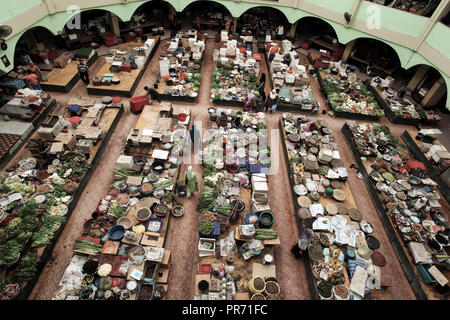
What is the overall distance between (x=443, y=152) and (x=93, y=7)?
21336mm

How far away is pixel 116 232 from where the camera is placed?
830 centimetres

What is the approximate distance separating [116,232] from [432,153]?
579 inches

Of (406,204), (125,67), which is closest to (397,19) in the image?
(406,204)

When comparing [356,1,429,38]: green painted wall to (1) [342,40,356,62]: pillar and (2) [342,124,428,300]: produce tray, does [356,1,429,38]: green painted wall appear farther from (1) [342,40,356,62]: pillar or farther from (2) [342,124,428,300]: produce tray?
(2) [342,124,428,300]: produce tray

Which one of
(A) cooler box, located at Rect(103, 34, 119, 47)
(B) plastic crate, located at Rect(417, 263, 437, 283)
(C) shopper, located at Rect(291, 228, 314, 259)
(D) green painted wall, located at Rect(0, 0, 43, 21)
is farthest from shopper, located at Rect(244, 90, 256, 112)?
(D) green painted wall, located at Rect(0, 0, 43, 21)

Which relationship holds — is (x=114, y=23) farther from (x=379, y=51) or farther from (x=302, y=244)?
(x=379, y=51)

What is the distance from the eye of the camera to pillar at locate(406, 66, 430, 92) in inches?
639

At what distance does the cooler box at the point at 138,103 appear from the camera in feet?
42.7

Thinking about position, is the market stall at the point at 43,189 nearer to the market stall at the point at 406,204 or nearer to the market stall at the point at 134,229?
the market stall at the point at 134,229

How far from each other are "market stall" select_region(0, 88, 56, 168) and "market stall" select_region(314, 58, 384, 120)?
1588 cm

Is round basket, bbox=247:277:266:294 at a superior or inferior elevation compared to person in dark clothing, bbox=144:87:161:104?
inferior

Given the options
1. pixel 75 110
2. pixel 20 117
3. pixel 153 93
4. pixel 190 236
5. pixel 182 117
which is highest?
pixel 153 93

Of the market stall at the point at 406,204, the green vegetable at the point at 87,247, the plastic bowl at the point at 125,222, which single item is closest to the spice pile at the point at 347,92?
the market stall at the point at 406,204

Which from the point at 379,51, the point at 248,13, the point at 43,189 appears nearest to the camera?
the point at 43,189
